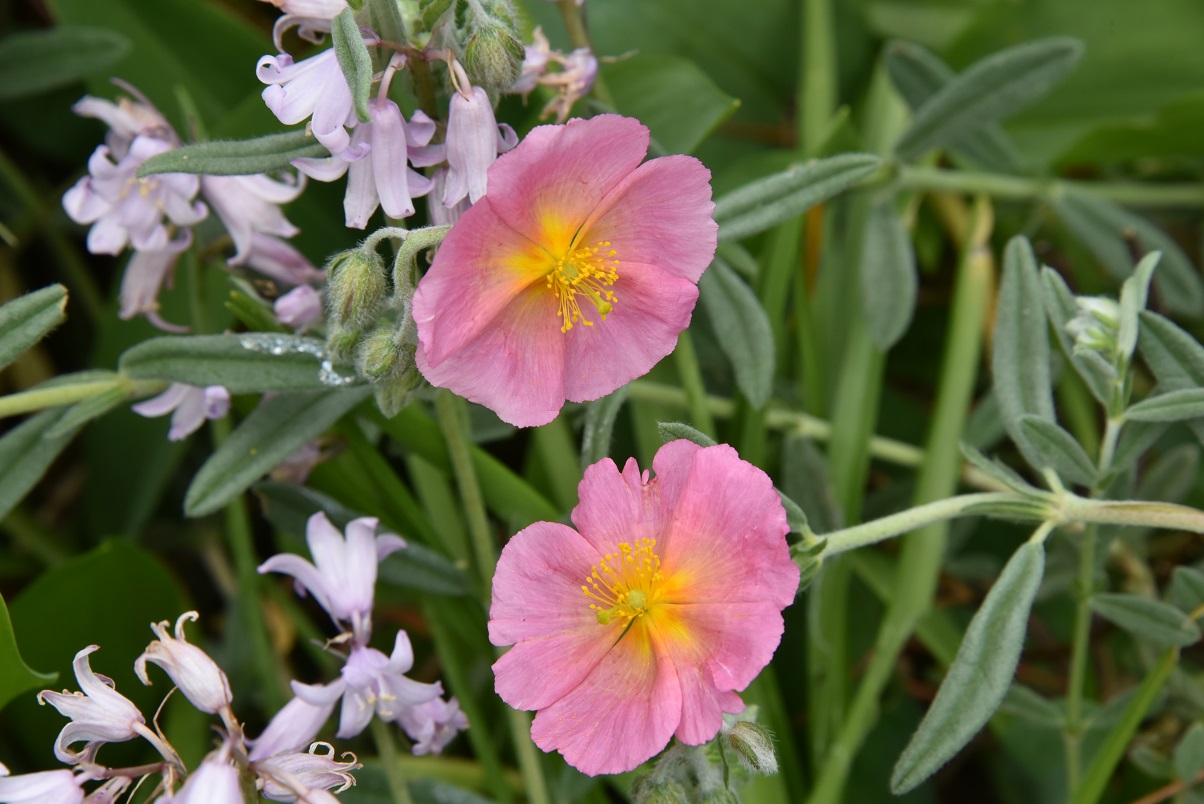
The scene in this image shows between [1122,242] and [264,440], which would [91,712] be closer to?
[264,440]

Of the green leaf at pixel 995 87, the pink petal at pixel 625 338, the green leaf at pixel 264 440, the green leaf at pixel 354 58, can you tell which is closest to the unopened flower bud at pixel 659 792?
the pink petal at pixel 625 338

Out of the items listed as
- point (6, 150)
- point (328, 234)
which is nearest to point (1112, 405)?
point (328, 234)

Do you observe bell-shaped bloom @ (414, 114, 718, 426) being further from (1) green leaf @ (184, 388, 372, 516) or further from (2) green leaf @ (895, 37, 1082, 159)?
(2) green leaf @ (895, 37, 1082, 159)

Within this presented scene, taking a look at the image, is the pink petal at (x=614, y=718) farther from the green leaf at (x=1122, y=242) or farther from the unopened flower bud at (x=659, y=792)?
the green leaf at (x=1122, y=242)

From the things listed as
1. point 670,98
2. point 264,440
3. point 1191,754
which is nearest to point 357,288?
point 264,440

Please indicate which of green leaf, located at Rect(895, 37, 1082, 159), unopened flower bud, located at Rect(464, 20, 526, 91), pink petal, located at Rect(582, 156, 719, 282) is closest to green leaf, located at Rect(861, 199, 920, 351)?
green leaf, located at Rect(895, 37, 1082, 159)

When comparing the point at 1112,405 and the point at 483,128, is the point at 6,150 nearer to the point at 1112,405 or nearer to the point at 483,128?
the point at 483,128
